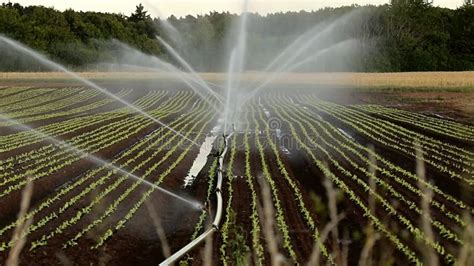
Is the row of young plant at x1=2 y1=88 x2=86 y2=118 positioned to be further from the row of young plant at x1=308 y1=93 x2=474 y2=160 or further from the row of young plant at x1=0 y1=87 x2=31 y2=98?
the row of young plant at x1=308 y1=93 x2=474 y2=160

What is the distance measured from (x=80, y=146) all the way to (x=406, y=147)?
453 inches

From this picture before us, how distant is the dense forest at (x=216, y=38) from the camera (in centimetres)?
7331

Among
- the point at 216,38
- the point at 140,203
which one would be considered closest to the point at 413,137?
the point at 140,203

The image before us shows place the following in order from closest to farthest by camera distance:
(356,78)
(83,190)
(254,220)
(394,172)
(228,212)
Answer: (254,220), (228,212), (83,190), (394,172), (356,78)

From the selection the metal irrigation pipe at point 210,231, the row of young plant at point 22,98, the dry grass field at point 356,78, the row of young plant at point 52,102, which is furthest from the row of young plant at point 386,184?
the dry grass field at point 356,78

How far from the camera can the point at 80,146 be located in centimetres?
1958

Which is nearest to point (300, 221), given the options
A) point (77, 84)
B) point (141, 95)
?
point (141, 95)

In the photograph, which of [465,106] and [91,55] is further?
[91,55]

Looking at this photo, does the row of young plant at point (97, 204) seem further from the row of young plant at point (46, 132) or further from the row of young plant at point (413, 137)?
the row of young plant at point (413, 137)

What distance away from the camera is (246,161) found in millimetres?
16859

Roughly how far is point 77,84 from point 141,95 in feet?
41.0

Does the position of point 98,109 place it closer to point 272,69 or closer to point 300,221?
point 300,221

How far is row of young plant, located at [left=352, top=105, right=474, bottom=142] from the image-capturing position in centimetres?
2205

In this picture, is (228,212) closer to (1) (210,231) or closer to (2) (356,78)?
(1) (210,231)
